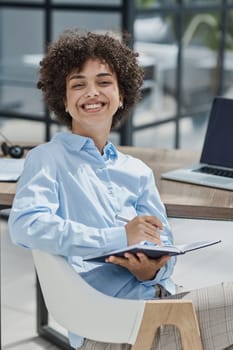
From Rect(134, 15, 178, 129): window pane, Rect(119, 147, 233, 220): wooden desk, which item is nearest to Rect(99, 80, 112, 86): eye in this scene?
Rect(119, 147, 233, 220): wooden desk

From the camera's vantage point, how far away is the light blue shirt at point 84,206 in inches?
72.4

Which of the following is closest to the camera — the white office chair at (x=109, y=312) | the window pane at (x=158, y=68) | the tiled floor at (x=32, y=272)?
the white office chair at (x=109, y=312)

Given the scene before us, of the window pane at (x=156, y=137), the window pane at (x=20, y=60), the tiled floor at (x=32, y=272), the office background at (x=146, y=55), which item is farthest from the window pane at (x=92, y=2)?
the tiled floor at (x=32, y=272)

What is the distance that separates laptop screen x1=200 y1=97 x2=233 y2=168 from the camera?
8.09 feet

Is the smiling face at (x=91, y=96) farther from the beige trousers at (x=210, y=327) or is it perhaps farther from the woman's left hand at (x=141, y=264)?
the beige trousers at (x=210, y=327)

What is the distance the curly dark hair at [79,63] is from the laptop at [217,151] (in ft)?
1.18

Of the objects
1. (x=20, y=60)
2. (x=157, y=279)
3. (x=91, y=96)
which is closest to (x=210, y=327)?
(x=157, y=279)

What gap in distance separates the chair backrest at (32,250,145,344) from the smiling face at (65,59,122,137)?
370 mm

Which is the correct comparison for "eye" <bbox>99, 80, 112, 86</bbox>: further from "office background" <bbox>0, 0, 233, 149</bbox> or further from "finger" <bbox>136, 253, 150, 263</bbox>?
"office background" <bbox>0, 0, 233, 149</bbox>

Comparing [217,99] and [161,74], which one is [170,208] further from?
[161,74]

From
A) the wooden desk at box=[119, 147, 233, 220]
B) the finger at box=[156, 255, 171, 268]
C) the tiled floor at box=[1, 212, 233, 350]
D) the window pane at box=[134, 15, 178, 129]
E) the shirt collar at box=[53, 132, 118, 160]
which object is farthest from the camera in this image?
the window pane at box=[134, 15, 178, 129]

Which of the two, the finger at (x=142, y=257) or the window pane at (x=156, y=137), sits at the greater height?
the finger at (x=142, y=257)

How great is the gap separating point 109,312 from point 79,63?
629 millimetres

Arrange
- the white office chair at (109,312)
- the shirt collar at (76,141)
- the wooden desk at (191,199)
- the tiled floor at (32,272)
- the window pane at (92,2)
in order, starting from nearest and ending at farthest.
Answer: the white office chair at (109,312), the shirt collar at (76,141), the wooden desk at (191,199), the tiled floor at (32,272), the window pane at (92,2)
